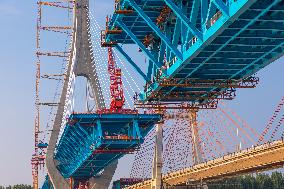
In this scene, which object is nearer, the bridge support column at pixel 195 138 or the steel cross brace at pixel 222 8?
the steel cross brace at pixel 222 8

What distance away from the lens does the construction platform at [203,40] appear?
3650cm

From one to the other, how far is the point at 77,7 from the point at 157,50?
57.7 m

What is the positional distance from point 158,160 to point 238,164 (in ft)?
56.4

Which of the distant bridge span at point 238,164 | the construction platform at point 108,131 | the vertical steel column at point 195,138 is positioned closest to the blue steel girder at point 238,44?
the distant bridge span at point 238,164

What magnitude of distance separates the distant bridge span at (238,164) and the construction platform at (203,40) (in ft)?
26.7

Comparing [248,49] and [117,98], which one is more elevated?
[117,98]

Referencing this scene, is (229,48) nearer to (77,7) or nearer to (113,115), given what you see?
(113,115)

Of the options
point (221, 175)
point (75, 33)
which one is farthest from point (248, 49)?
point (75, 33)

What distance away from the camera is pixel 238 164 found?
68125mm

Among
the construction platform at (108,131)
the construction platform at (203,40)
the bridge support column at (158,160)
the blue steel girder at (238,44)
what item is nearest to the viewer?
the blue steel girder at (238,44)

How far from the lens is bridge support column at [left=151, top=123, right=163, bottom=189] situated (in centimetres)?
8206

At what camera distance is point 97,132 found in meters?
83.8

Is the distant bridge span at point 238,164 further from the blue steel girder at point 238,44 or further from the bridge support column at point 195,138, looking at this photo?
the blue steel girder at point 238,44

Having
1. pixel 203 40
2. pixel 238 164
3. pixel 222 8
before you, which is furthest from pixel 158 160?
pixel 222 8
